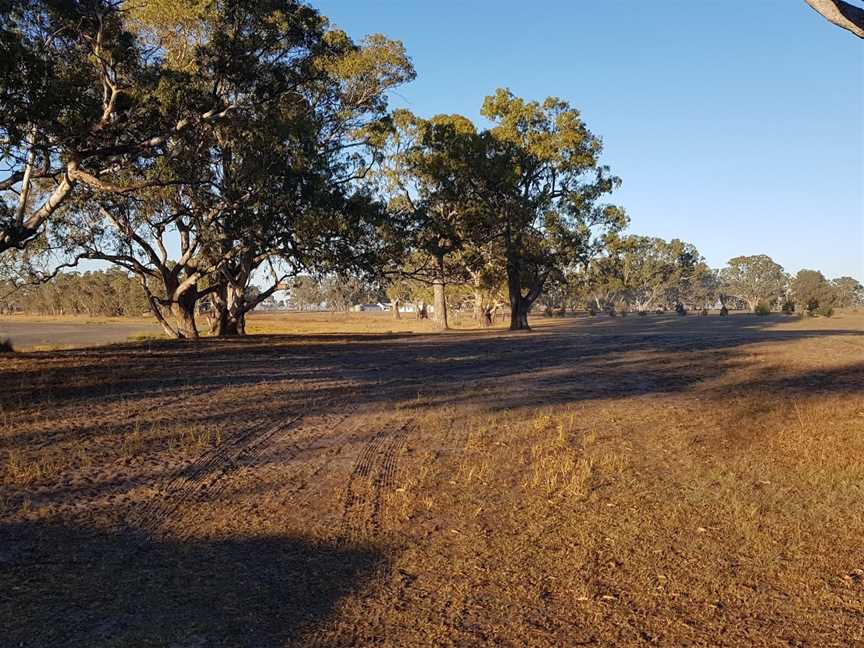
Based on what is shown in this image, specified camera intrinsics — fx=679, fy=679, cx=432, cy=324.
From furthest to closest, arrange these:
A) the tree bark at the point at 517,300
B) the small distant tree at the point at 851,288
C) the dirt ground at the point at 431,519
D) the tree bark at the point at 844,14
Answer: the small distant tree at the point at 851,288 → the tree bark at the point at 517,300 → the tree bark at the point at 844,14 → the dirt ground at the point at 431,519

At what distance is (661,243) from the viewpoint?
10450 centimetres

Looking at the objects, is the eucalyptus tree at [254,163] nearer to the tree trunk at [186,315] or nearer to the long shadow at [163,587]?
Result: the tree trunk at [186,315]

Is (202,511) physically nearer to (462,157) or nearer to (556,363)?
(556,363)

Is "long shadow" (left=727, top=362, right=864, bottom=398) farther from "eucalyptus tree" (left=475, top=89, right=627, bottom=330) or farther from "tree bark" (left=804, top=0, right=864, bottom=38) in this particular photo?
"eucalyptus tree" (left=475, top=89, right=627, bottom=330)

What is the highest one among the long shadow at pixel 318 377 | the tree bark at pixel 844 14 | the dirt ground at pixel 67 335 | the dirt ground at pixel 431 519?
the tree bark at pixel 844 14

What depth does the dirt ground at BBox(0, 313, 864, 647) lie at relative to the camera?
379 cm

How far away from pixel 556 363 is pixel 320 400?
832 centimetres

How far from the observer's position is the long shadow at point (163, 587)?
3.63 m

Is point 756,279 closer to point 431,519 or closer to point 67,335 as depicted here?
point 67,335

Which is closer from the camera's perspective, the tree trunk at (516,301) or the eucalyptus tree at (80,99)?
the eucalyptus tree at (80,99)

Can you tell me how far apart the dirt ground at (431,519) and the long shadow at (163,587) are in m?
0.02

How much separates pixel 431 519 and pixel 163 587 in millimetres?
2113

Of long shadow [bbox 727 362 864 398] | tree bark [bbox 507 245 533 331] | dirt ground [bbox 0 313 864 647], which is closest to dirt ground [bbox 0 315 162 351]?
dirt ground [bbox 0 313 864 647]

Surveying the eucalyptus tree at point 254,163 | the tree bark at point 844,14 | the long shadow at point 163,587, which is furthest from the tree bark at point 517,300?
the long shadow at point 163,587
